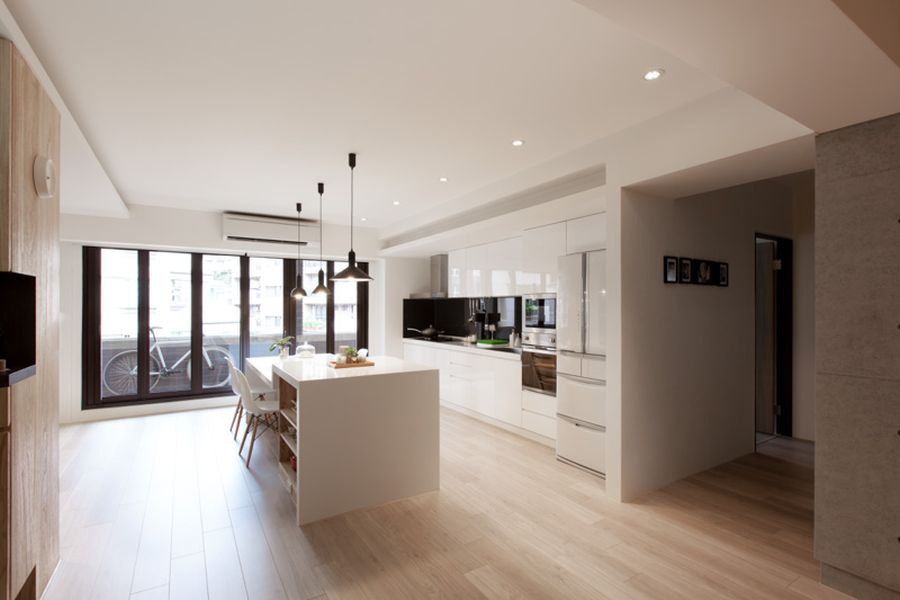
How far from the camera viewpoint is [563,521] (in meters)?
2.73

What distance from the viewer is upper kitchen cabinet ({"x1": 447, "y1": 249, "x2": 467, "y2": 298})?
226 inches

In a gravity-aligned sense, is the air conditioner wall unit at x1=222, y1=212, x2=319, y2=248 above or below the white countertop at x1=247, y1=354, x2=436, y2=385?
above

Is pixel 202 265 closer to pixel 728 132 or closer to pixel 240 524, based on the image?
pixel 240 524

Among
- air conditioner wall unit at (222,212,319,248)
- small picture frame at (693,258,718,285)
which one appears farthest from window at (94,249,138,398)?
small picture frame at (693,258,718,285)

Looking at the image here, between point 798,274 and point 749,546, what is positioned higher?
point 798,274

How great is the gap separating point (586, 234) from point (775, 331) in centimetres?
251

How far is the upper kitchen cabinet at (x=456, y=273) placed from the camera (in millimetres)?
5729

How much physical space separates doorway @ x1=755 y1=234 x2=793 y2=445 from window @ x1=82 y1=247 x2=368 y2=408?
5430 mm

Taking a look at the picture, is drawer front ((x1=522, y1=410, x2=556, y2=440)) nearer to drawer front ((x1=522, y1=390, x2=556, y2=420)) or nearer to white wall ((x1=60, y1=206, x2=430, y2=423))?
drawer front ((x1=522, y1=390, x2=556, y2=420))

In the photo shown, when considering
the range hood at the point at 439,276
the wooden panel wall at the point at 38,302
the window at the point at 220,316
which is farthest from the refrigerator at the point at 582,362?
the window at the point at 220,316

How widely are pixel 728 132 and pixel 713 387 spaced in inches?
83.3

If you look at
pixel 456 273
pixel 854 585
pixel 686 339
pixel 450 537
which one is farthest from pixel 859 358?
pixel 456 273

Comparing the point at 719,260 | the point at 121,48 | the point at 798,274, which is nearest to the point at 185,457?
the point at 121,48

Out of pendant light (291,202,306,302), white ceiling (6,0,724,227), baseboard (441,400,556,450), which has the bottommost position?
baseboard (441,400,556,450)
